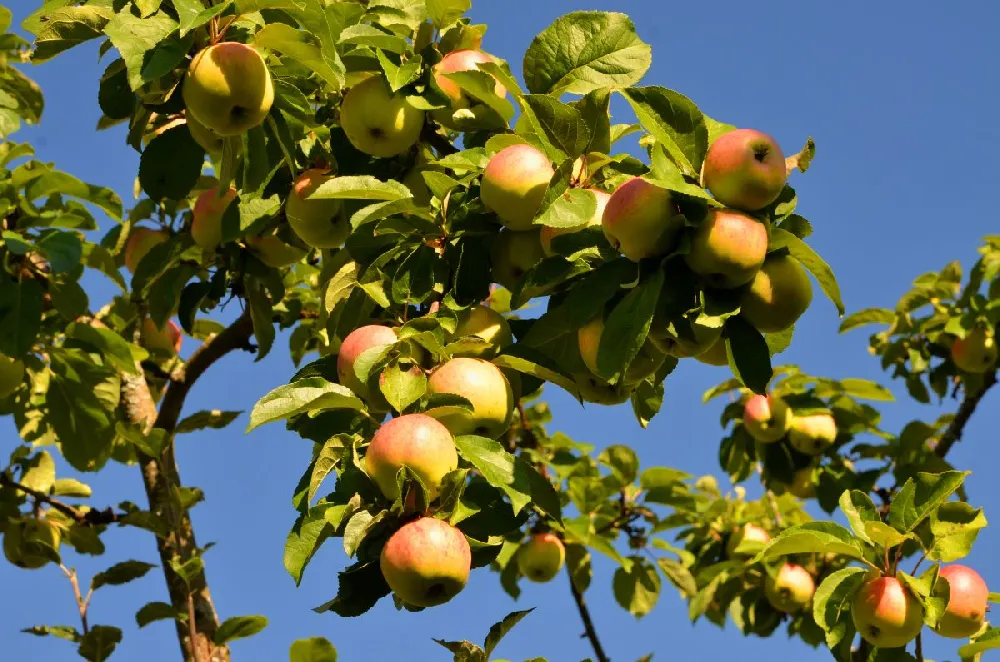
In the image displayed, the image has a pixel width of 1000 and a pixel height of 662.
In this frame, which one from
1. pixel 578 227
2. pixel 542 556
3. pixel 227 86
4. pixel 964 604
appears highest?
pixel 542 556

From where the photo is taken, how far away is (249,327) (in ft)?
11.4

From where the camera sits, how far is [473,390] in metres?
1.79

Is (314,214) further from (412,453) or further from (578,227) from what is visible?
(412,453)

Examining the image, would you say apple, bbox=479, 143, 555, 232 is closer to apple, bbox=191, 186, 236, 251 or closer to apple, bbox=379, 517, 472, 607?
apple, bbox=379, 517, 472, 607

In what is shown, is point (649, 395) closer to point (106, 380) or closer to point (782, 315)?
point (782, 315)

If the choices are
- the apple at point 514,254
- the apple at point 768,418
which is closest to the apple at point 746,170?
the apple at point 514,254

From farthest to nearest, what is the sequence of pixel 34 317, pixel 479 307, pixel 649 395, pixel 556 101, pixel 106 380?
1. pixel 106 380
2. pixel 34 317
3. pixel 649 395
4. pixel 479 307
5. pixel 556 101

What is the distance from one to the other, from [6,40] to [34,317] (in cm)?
115

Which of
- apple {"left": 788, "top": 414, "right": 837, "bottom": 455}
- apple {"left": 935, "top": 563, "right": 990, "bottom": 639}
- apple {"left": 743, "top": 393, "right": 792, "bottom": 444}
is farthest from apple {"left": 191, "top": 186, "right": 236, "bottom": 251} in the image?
apple {"left": 788, "top": 414, "right": 837, "bottom": 455}

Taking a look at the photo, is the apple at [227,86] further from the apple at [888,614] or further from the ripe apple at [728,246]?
the apple at [888,614]

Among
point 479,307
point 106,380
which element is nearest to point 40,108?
point 106,380

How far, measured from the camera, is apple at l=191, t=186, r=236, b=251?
2.76 meters

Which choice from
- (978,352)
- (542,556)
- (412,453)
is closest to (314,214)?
(412,453)

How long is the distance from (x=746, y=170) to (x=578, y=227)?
0.33 meters
